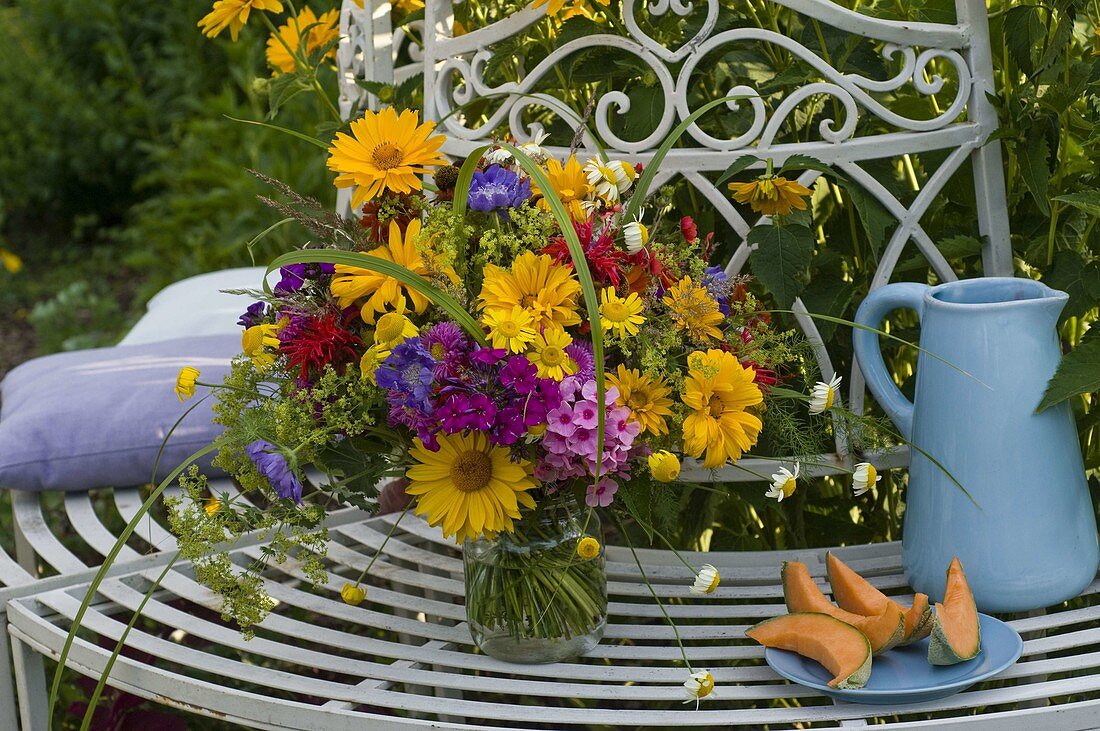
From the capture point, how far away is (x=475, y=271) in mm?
1218

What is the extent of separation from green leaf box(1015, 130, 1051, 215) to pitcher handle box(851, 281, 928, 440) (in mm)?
177

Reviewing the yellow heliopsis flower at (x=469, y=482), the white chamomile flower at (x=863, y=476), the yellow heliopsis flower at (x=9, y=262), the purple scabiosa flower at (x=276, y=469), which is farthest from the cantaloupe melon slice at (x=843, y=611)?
the yellow heliopsis flower at (x=9, y=262)

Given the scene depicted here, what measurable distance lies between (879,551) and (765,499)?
0.16m

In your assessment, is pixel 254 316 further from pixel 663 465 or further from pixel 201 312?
pixel 201 312

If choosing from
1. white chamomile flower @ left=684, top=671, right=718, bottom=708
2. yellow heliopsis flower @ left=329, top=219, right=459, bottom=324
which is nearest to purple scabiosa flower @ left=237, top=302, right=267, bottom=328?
yellow heliopsis flower @ left=329, top=219, right=459, bottom=324

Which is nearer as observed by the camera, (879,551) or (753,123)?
(753,123)


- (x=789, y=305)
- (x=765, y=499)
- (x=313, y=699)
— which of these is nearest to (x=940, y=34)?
(x=789, y=305)

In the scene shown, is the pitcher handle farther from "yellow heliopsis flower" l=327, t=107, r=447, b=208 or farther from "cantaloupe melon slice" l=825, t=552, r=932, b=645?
"yellow heliopsis flower" l=327, t=107, r=447, b=208

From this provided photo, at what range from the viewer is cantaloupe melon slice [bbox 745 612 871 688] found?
3.91 ft

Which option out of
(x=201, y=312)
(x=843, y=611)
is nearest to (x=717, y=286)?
(x=843, y=611)

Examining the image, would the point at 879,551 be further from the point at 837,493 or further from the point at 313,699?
the point at 313,699

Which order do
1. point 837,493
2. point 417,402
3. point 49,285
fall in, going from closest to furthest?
1. point 417,402
2. point 837,493
3. point 49,285

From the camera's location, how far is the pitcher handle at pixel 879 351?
1.39 meters

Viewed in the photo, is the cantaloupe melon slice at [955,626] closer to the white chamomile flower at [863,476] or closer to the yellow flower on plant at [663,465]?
the white chamomile flower at [863,476]
